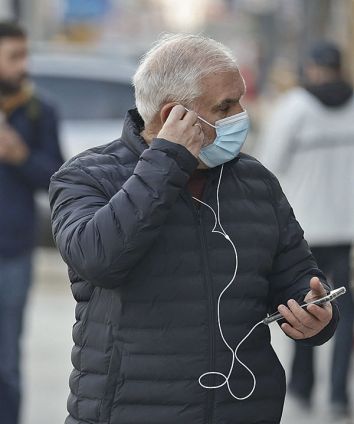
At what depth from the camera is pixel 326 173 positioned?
710 centimetres

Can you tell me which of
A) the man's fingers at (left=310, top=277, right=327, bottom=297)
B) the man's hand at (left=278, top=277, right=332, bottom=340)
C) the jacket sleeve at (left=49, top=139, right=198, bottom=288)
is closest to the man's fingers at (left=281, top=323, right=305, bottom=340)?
the man's hand at (left=278, top=277, right=332, bottom=340)

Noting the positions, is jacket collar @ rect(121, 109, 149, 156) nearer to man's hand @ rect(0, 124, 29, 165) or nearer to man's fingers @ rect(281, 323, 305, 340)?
man's fingers @ rect(281, 323, 305, 340)

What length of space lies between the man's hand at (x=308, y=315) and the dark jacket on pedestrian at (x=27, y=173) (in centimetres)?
283

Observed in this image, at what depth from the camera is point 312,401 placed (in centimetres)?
745

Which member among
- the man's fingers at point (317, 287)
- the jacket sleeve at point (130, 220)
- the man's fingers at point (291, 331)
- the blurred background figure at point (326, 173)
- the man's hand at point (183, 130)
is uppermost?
the man's hand at point (183, 130)

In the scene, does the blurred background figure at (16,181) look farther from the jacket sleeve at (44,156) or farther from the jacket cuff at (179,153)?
the jacket cuff at (179,153)

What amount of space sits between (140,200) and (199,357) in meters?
0.43

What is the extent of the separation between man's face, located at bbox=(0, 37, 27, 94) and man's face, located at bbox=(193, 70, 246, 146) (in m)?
2.92

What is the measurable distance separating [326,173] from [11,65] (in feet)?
5.81

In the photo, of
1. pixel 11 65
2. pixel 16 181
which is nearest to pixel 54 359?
pixel 16 181

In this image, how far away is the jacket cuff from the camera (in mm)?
3271

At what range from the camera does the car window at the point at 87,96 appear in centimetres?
1361

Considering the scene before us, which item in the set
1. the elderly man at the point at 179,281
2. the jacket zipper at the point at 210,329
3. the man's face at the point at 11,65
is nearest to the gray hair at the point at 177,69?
the elderly man at the point at 179,281

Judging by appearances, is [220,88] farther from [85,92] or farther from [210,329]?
[85,92]
